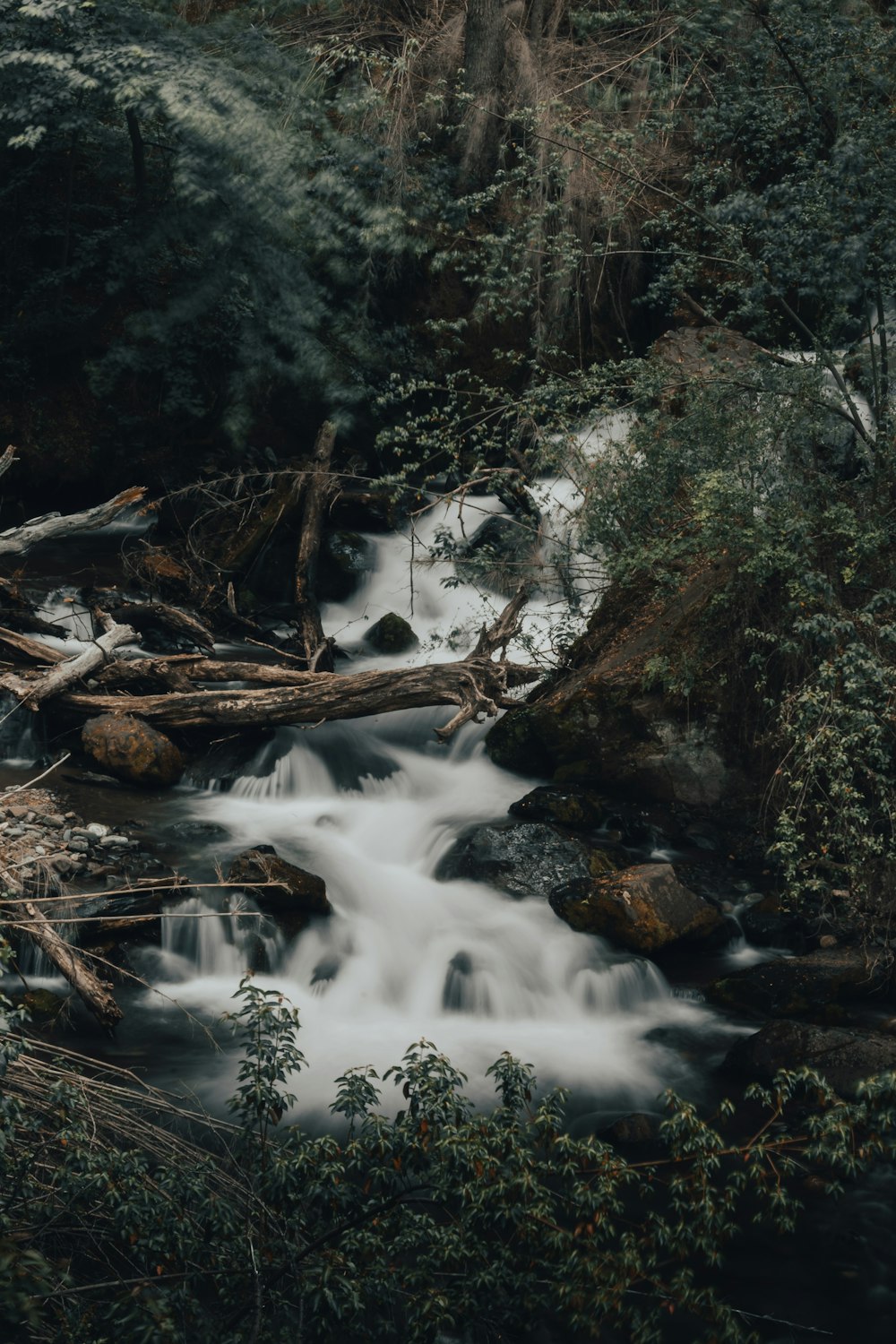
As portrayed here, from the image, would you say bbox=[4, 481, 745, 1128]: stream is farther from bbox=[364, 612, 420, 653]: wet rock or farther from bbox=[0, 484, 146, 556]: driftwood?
bbox=[364, 612, 420, 653]: wet rock

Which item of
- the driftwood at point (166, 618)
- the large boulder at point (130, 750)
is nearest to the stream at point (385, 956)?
the large boulder at point (130, 750)

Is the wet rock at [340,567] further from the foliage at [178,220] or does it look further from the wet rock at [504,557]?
the foliage at [178,220]

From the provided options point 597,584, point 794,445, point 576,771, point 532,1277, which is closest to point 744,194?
point 794,445

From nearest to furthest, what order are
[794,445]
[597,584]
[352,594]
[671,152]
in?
[794,445], [597,584], [352,594], [671,152]

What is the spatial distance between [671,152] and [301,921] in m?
10.7

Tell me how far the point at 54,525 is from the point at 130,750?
205 centimetres

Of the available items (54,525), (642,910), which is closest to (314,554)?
(54,525)

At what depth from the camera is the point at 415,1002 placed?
6.99 m

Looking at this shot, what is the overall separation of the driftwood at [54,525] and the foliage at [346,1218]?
5803mm

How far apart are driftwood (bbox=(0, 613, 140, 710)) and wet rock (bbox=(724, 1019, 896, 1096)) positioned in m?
5.67

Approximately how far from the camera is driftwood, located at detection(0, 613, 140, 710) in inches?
343

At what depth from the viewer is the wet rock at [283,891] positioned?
7.23 m

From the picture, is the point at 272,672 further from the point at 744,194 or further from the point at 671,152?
the point at 671,152

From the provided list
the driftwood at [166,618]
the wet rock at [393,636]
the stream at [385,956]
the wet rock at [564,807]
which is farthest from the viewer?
the wet rock at [393,636]
